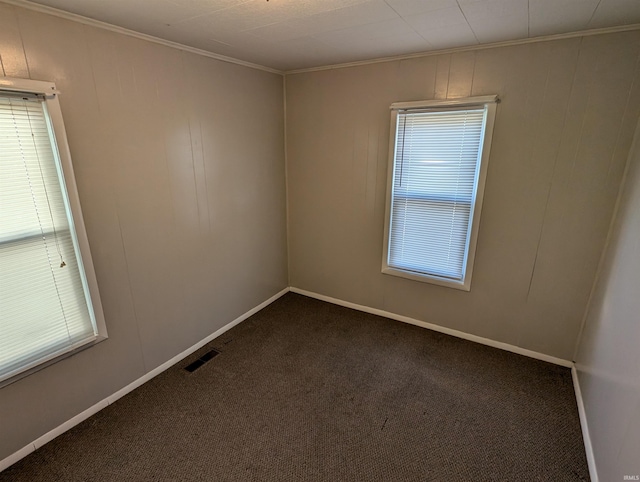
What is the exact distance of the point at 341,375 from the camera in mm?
2367

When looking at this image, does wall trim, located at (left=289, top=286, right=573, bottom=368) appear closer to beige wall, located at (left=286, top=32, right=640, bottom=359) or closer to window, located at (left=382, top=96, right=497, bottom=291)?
beige wall, located at (left=286, top=32, right=640, bottom=359)

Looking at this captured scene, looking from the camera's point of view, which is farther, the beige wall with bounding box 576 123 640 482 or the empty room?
the empty room

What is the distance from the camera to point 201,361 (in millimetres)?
2506

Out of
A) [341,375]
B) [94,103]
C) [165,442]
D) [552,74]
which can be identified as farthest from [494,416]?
[94,103]

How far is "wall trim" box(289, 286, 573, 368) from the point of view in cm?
248

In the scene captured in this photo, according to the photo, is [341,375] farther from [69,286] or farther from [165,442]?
[69,286]

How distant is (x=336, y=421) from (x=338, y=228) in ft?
5.77

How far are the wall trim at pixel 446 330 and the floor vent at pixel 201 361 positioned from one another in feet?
4.23

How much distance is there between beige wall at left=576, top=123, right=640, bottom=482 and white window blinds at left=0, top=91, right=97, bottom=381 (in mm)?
2745

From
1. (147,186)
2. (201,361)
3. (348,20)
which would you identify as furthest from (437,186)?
(201,361)

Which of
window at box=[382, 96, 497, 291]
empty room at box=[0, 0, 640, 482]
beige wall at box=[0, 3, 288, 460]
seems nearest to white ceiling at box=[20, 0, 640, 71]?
empty room at box=[0, 0, 640, 482]

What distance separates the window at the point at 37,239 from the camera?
153 centimetres

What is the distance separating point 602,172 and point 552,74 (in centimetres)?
71

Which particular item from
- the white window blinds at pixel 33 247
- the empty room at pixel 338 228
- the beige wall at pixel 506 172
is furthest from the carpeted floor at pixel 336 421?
the white window blinds at pixel 33 247
